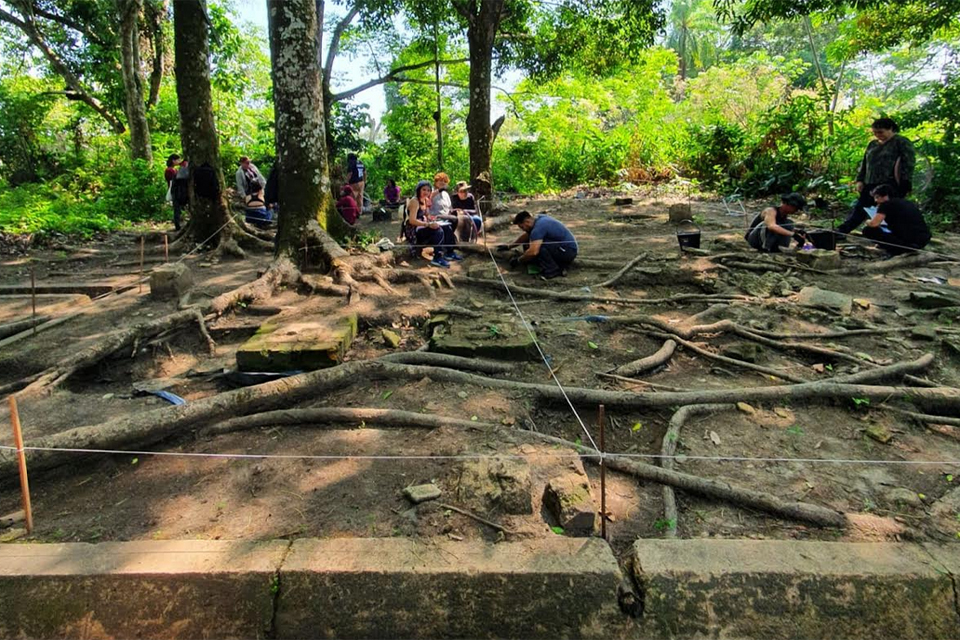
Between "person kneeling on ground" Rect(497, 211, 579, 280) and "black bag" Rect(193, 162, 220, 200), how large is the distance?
4955mm

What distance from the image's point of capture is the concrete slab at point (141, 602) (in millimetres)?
2209

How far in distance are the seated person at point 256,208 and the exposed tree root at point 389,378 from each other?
24.4ft

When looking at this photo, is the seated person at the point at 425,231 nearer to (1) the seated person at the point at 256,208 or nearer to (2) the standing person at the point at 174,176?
(1) the seated person at the point at 256,208

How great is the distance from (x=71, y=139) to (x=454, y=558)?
23.4 meters

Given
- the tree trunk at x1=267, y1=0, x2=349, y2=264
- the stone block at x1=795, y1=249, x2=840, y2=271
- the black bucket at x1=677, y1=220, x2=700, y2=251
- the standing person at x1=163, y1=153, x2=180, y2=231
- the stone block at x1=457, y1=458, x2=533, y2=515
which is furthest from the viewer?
the standing person at x1=163, y1=153, x2=180, y2=231

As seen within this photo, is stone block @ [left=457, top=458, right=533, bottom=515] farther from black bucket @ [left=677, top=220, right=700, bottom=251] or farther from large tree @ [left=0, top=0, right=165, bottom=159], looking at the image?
large tree @ [left=0, top=0, right=165, bottom=159]

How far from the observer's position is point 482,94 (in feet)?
38.8

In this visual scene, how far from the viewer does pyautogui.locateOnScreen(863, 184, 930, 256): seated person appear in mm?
7211

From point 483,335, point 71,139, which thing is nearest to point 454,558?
point 483,335

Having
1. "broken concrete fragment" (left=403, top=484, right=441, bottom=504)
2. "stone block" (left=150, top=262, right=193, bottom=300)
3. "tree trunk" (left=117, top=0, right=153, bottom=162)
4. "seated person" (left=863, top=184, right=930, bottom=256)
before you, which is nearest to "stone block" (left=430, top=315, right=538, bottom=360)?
"broken concrete fragment" (left=403, top=484, right=441, bottom=504)

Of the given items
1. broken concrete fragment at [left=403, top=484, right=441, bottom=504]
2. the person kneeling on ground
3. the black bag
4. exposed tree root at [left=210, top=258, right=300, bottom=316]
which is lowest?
broken concrete fragment at [left=403, top=484, right=441, bottom=504]

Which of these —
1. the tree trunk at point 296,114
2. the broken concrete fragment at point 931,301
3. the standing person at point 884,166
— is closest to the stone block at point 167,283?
the tree trunk at point 296,114

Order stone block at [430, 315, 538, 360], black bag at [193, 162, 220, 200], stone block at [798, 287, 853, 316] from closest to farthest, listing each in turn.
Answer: stone block at [430, 315, 538, 360]
stone block at [798, 287, 853, 316]
black bag at [193, 162, 220, 200]

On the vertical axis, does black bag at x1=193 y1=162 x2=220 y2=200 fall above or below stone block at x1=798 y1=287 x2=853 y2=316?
above
